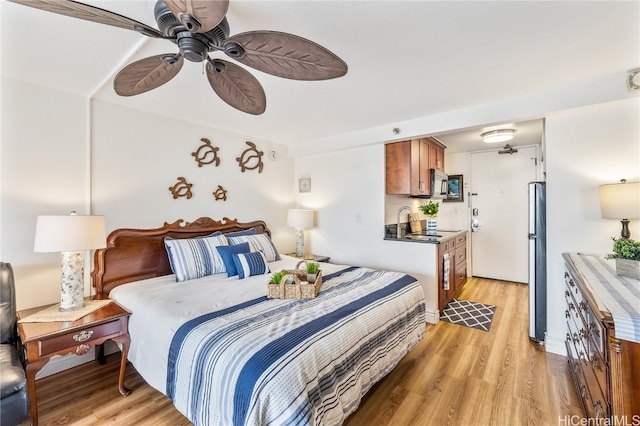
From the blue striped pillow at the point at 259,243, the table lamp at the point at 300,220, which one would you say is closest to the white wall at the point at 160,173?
the table lamp at the point at 300,220

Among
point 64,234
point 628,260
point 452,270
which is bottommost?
point 452,270

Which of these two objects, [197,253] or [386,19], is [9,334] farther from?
[386,19]

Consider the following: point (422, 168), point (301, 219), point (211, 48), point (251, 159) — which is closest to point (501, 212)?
point (422, 168)

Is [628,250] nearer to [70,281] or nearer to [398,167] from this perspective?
[398,167]

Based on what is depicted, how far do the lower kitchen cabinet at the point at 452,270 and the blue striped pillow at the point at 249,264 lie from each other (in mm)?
2066

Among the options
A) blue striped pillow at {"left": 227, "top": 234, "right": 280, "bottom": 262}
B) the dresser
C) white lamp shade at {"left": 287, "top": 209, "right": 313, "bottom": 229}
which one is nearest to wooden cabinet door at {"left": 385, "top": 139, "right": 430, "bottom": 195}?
white lamp shade at {"left": 287, "top": 209, "right": 313, "bottom": 229}

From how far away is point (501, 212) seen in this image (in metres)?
4.77

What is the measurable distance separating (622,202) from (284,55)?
2539mm

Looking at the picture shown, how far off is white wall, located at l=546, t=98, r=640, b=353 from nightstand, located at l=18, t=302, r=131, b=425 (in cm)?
360

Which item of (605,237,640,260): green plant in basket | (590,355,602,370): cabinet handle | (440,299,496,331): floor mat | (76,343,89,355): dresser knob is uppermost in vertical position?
(605,237,640,260): green plant in basket

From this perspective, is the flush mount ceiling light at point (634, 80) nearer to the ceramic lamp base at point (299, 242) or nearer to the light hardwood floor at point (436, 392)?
the light hardwood floor at point (436, 392)

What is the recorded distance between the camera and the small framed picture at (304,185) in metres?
4.32

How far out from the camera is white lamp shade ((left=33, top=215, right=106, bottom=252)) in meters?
1.84

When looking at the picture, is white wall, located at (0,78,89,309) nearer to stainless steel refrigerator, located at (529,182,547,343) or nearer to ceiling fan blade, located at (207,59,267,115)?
ceiling fan blade, located at (207,59,267,115)
